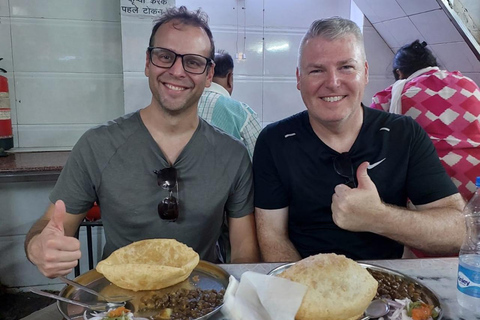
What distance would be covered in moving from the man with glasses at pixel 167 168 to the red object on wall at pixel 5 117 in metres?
1.60

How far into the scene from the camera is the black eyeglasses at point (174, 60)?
171 cm

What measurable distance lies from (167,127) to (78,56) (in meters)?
1.84

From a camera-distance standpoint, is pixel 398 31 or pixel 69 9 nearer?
pixel 69 9

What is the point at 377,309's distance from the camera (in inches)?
40.6

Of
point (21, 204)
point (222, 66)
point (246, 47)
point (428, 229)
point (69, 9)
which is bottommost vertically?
point (21, 204)

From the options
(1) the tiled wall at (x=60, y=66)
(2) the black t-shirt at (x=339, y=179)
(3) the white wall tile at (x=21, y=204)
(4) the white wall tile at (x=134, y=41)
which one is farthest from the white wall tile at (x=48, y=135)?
(2) the black t-shirt at (x=339, y=179)

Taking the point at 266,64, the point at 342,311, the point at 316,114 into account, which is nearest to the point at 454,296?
the point at 342,311

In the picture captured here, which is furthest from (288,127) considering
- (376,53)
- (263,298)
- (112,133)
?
(376,53)

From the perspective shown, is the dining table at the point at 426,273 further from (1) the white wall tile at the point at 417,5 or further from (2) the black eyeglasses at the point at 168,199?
(1) the white wall tile at the point at 417,5

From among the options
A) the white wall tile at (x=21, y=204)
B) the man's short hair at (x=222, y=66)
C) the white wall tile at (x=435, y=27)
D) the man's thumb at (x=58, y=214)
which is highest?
the white wall tile at (x=435, y=27)

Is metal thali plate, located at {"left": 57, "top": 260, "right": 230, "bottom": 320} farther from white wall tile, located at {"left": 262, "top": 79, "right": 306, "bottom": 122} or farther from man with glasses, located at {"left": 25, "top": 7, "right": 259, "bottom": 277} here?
white wall tile, located at {"left": 262, "top": 79, "right": 306, "bottom": 122}

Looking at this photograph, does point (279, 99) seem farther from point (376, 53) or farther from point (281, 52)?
point (376, 53)

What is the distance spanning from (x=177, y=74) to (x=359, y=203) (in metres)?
0.89

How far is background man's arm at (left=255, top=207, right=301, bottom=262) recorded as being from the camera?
1745 millimetres
